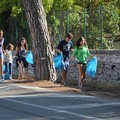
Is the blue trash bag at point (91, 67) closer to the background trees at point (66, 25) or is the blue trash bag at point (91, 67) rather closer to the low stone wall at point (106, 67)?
the low stone wall at point (106, 67)

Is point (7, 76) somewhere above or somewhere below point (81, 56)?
below

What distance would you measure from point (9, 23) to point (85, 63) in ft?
44.9

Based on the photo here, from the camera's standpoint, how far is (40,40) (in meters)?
16.8

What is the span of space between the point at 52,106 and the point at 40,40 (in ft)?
18.9

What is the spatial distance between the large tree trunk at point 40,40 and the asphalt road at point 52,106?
92.6 inches

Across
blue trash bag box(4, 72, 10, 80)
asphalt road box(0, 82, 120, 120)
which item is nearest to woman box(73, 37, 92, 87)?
asphalt road box(0, 82, 120, 120)

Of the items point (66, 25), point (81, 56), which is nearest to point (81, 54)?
point (81, 56)

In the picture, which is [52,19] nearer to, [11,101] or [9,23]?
[9,23]

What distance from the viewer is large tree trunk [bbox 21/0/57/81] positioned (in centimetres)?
1673

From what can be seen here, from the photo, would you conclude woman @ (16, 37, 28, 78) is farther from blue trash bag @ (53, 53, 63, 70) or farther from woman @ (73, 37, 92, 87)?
woman @ (73, 37, 92, 87)

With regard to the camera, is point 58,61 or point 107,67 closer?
point 58,61

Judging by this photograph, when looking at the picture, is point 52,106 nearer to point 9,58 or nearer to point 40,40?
point 40,40

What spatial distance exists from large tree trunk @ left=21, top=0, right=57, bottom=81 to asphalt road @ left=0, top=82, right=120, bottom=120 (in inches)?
92.6

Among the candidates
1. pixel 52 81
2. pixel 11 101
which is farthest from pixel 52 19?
pixel 11 101
